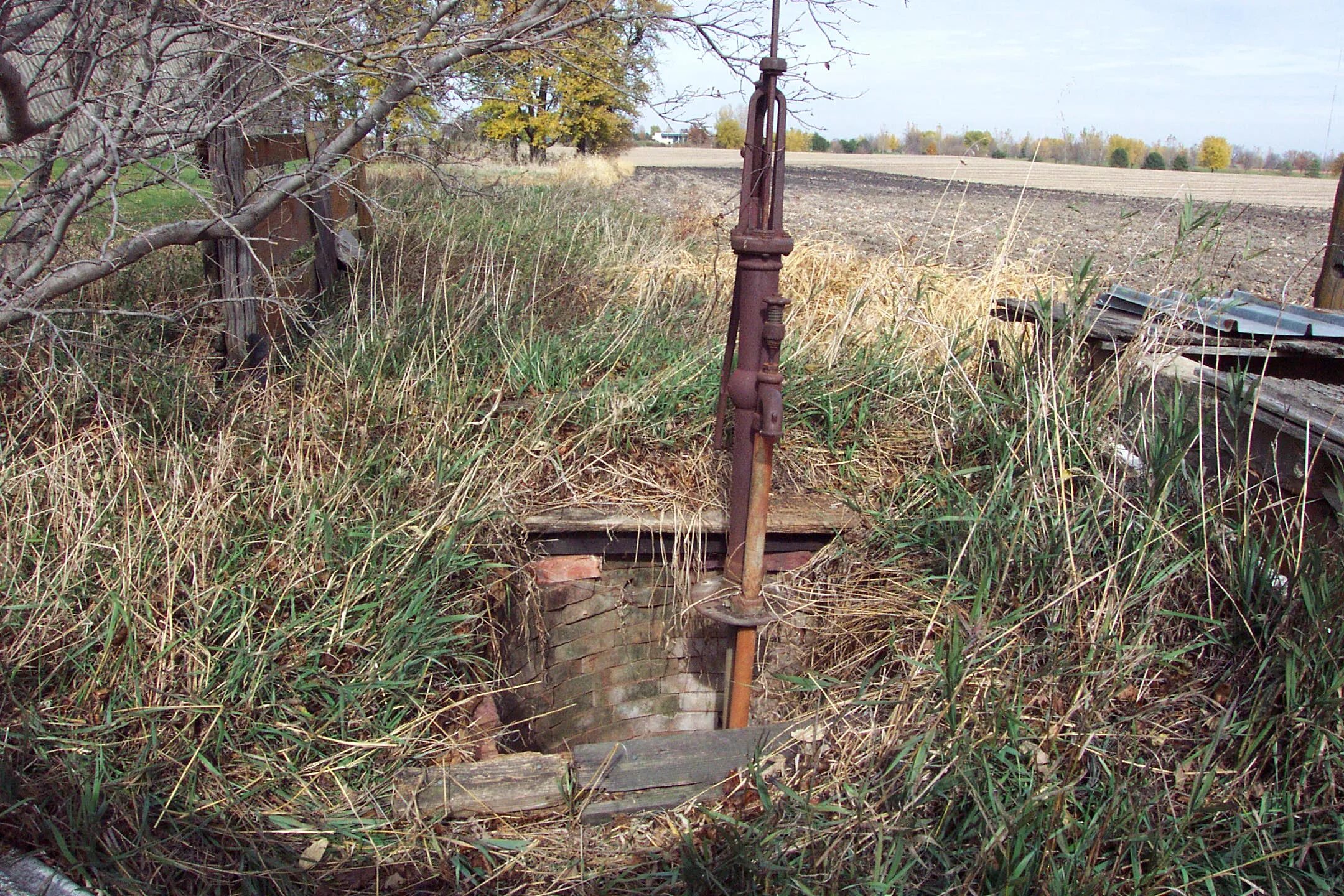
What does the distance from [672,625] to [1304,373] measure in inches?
100

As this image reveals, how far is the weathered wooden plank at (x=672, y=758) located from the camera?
280 centimetres

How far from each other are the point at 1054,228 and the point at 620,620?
475 inches

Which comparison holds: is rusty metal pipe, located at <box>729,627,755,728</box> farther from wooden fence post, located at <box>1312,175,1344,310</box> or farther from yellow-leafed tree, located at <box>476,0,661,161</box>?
wooden fence post, located at <box>1312,175,1344,310</box>

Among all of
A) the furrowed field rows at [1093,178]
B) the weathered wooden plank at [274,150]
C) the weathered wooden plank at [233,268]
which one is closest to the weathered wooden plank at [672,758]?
the weathered wooden plank at [233,268]

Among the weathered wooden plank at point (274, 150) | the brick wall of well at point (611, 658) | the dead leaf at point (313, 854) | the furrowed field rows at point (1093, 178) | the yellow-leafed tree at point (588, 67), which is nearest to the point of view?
the dead leaf at point (313, 854)

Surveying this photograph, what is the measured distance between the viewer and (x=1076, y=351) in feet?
11.5

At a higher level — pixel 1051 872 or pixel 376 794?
pixel 1051 872

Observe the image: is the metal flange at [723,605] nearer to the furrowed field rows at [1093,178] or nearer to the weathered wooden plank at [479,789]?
the weathered wooden plank at [479,789]

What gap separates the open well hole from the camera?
3.59 metres

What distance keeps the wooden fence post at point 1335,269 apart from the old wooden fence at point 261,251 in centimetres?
454

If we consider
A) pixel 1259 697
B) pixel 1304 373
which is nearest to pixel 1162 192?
pixel 1304 373

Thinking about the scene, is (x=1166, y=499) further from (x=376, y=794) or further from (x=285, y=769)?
(x=285, y=769)

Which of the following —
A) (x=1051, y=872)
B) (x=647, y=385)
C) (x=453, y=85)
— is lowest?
(x=1051, y=872)

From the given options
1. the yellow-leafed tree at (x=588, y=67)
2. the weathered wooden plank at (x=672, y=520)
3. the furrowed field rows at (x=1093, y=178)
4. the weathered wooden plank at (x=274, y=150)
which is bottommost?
the weathered wooden plank at (x=672, y=520)
